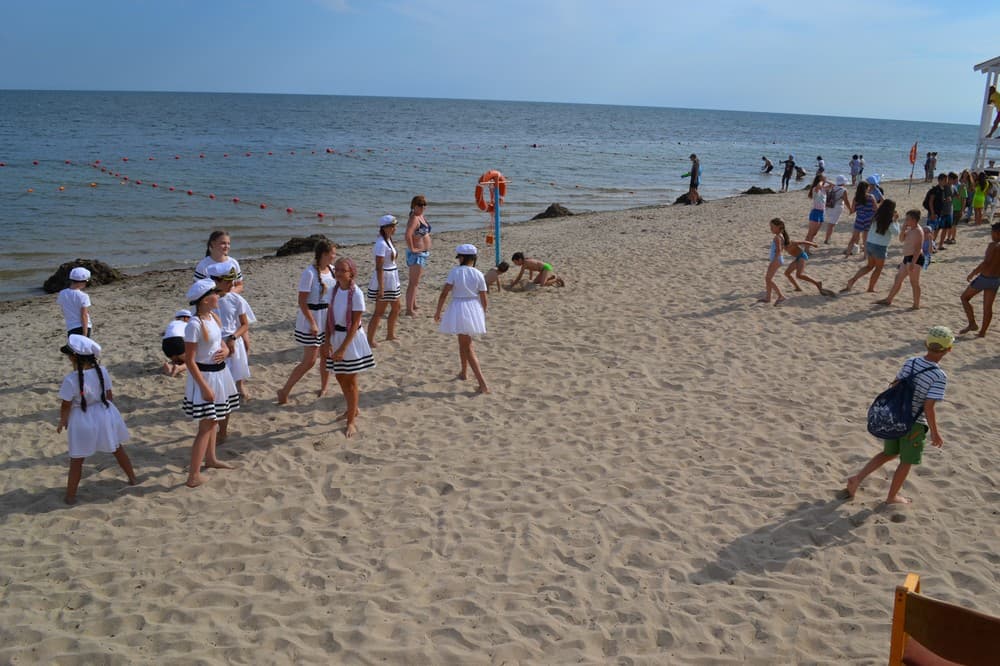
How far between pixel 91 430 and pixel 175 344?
2429 mm

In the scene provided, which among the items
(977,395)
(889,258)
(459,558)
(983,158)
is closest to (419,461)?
(459,558)

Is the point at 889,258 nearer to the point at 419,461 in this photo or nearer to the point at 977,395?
the point at 977,395

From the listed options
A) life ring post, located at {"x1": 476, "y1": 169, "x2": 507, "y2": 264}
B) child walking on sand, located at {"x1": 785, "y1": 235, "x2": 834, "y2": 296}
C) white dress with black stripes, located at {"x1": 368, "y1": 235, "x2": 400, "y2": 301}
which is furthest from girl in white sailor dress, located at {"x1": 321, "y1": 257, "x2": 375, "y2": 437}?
child walking on sand, located at {"x1": 785, "y1": 235, "x2": 834, "y2": 296}

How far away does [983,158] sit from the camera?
67.7 feet

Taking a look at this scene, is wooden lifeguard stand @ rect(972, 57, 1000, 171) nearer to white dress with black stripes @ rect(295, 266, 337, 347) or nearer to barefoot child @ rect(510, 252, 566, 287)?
barefoot child @ rect(510, 252, 566, 287)

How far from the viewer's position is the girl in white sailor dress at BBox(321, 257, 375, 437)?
6.28 metres

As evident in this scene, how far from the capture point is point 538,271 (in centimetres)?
1188

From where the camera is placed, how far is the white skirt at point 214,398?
18.0ft

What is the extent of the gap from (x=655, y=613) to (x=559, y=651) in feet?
2.16

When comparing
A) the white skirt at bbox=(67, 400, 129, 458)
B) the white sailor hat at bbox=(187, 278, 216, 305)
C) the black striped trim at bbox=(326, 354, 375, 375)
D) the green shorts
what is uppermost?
the white sailor hat at bbox=(187, 278, 216, 305)

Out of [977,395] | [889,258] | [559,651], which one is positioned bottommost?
[559,651]

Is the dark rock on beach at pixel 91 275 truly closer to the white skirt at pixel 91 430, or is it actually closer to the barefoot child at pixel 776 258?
the white skirt at pixel 91 430

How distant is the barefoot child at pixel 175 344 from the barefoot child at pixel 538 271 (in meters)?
5.41

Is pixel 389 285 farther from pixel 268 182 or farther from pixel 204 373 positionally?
pixel 268 182
